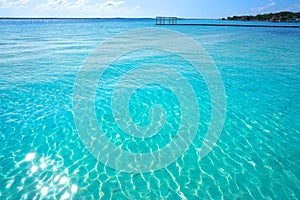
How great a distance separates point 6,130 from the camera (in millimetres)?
7480

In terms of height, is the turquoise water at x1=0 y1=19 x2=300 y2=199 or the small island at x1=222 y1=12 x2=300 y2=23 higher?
the small island at x1=222 y1=12 x2=300 y2=23

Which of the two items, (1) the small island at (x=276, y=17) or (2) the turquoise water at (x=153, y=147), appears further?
(1) the small island at (x=276, y=17)

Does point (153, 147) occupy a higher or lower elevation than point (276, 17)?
lower

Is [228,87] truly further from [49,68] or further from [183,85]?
[49,68]

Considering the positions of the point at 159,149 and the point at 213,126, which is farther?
the point at 213,126

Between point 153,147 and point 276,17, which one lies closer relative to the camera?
point 153,147

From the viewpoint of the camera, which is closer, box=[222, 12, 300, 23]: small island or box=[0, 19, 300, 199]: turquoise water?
box=[0, 19, 300, 199]: turquoise water

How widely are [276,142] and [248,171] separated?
2.13m

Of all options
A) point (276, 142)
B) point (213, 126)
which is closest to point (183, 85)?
point (213, 126)

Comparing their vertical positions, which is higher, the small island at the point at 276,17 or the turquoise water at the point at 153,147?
the small island at the point at 276,17

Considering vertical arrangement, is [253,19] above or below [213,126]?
above

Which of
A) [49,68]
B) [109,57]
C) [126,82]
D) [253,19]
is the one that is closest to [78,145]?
[126,82]

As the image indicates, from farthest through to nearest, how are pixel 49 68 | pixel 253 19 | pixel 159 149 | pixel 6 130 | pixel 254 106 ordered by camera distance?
pixel 253 19
pixel 49 68
pixel 254 106
pixel 6 130
pixel 159 149

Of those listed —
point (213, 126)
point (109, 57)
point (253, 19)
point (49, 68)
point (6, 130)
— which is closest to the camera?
point (6, 130)
